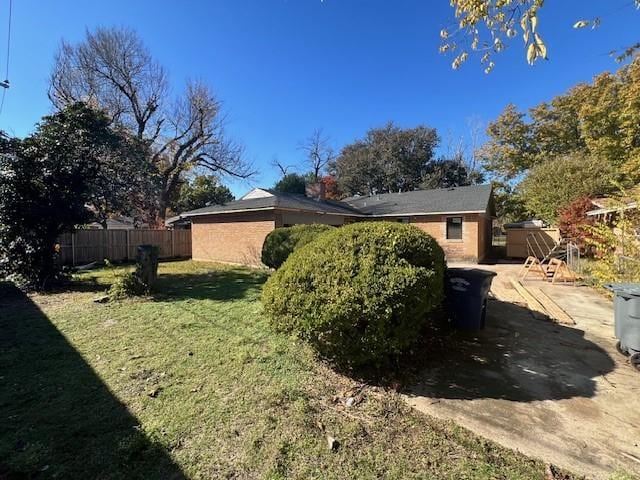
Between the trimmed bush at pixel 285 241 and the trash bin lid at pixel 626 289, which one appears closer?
the trash bin lid at pixel 626 289

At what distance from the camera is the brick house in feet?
46.8

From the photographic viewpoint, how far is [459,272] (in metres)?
5.25

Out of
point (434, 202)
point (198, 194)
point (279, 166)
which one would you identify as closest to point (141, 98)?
point (198, 194)

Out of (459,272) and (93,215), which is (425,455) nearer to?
(459,272)

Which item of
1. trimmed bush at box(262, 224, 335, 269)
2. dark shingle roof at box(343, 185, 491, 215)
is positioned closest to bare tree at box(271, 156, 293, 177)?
dark shingle roof at box(343, 185, 491, 215)

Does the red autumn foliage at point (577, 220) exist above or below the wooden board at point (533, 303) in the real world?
above

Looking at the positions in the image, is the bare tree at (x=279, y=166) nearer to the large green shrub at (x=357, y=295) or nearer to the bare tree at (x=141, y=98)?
the bare tree at (x=141, y=98)

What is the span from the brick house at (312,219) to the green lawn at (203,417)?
932cm

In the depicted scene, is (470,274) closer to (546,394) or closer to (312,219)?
(546,394)

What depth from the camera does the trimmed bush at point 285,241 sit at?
9.23 metres

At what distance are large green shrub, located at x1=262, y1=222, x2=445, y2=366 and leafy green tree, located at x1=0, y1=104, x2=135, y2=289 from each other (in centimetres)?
837

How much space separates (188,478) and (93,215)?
9.78 meters

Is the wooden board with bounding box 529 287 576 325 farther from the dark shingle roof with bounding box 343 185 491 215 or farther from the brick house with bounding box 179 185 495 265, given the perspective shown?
the dark shingle roof with bounding box 343 185 491 215

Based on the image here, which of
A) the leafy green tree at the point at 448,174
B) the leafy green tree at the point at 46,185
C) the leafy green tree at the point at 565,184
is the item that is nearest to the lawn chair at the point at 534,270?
the leafy green tree at the point at 565,184
